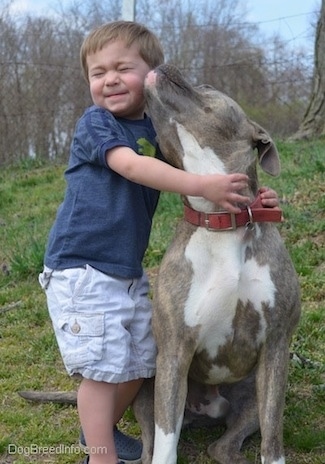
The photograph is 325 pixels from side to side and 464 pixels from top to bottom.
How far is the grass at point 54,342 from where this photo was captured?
3.67 meters

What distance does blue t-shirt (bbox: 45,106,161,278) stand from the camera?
336 cm

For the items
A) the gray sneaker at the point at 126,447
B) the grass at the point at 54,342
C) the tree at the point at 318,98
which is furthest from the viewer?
the tree at the point at 318,98

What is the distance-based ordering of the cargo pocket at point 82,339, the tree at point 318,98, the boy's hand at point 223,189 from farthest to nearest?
1. the tree at point 318,98
2. the cargo pocket at point 82,339
3. the boy's hand at point 223,189

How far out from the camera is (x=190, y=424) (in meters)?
3.80

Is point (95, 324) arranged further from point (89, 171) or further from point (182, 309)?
point (89, 171)

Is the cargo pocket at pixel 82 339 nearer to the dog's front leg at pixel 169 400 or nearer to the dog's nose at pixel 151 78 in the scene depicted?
the dog's front leg at pixel 169 400

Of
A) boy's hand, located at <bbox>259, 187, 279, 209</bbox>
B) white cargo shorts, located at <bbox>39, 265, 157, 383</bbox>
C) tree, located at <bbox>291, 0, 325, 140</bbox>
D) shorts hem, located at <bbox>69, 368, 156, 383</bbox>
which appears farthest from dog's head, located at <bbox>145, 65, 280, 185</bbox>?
tree, located at <bbox>291, 0, 325, 140</bbox>

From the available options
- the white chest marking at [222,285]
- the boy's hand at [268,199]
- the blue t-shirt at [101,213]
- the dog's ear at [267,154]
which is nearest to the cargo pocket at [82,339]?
the blue t-shirt at [101,213]

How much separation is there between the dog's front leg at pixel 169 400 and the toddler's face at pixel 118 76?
111cm

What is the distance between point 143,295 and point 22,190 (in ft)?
22.1

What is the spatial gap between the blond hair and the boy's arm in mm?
518

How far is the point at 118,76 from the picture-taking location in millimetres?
3420

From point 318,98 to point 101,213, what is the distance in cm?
761

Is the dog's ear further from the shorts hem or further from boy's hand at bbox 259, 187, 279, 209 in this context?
the shorts hem
